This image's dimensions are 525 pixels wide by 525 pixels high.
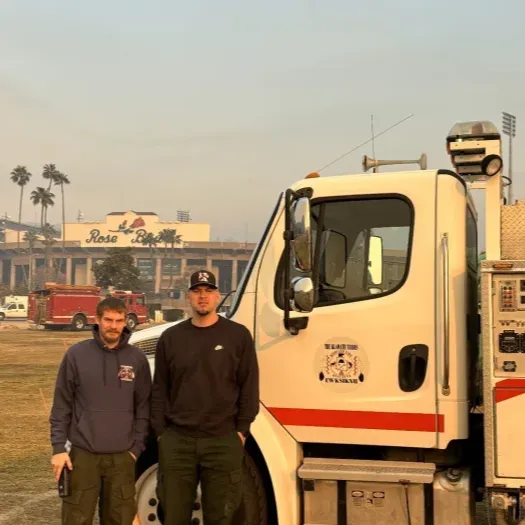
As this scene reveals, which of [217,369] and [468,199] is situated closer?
[217,369]

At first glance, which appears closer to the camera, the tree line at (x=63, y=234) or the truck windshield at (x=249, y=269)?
the truck windshield at (x=249, y=269)

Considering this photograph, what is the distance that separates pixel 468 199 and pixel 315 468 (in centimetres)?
204

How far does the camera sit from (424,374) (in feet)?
13.5

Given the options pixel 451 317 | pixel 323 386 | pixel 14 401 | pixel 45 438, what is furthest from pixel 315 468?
pixel 14 401

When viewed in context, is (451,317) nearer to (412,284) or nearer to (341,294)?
(412,284)

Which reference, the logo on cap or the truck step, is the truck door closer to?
the truck step

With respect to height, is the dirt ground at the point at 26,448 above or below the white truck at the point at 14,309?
below

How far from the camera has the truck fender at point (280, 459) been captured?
4.21 m

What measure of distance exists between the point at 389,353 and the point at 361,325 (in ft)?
0.80

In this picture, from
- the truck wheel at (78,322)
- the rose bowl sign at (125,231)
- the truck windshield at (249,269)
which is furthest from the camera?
the rose bowl sign at (125,231)

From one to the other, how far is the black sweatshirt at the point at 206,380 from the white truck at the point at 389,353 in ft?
1.16

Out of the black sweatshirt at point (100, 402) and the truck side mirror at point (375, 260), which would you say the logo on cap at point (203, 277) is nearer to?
the black sweatshirt at point (100, 402)

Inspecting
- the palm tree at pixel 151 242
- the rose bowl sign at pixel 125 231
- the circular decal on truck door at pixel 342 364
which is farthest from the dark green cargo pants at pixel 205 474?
the rose bowl sign at pixel 125 231

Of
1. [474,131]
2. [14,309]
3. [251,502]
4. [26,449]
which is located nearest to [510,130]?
[474,131]
